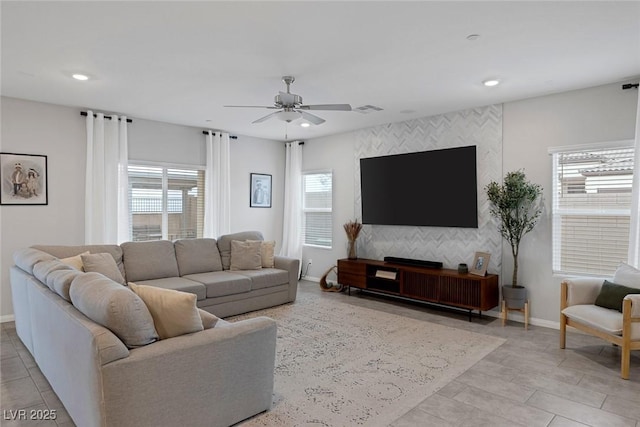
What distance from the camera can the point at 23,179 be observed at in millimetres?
4766

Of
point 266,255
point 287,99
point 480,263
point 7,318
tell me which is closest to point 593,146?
point 480,263

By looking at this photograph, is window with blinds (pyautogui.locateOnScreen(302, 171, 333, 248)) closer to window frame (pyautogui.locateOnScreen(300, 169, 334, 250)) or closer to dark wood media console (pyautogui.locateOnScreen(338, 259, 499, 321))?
window frame (pyautogui.locateOnScreen(300, 169, 334, 250))

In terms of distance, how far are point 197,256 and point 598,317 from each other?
15.5 feet

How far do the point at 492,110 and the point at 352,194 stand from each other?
8.65 feet

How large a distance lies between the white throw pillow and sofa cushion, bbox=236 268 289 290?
390 cm

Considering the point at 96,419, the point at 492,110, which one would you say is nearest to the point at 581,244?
the point at 492,110

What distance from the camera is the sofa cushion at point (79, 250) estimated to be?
14.0 ft

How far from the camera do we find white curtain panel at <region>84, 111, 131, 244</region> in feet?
17.0

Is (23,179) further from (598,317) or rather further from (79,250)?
(598,317)

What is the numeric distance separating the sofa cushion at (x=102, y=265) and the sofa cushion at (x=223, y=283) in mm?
918

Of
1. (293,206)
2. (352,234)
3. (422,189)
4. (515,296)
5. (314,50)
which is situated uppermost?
(314,50)

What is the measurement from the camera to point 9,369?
127 inches

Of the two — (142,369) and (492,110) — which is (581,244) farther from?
(142,369)

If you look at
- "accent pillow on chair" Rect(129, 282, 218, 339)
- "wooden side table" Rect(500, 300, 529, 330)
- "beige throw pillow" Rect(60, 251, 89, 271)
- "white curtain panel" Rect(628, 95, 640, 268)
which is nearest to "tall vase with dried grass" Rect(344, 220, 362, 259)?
"wooden side table" Rect(500, 300, 529, 330)
